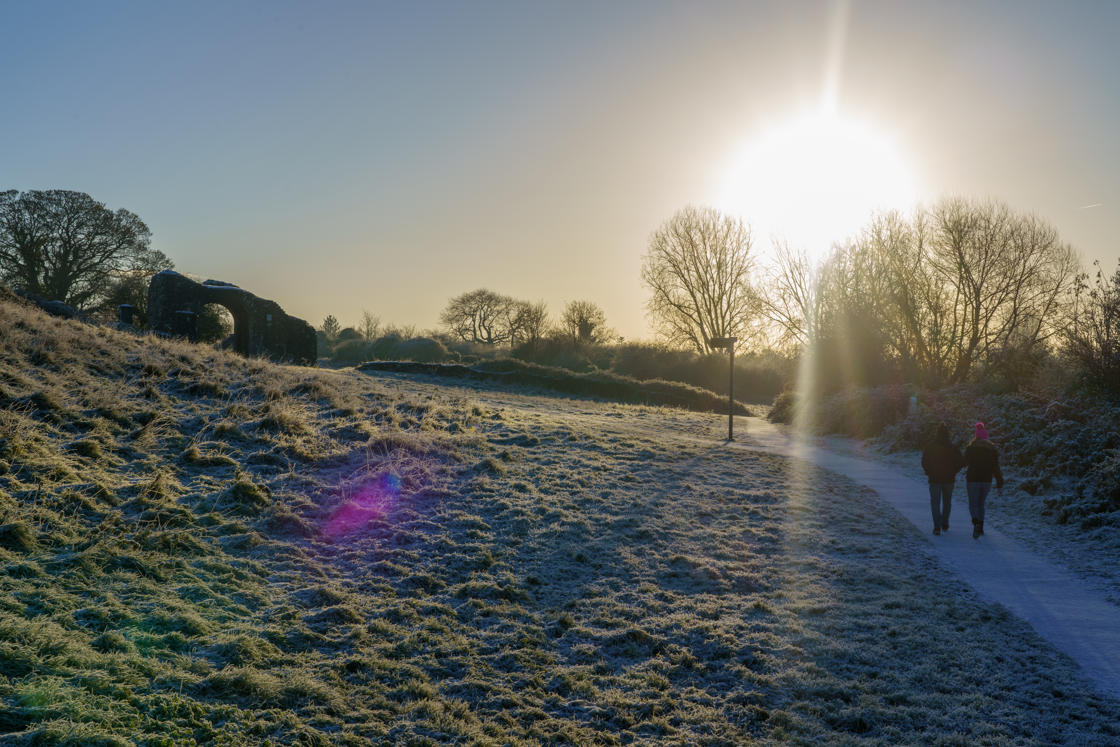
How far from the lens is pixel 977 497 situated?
9.52 meters

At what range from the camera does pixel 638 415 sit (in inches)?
957

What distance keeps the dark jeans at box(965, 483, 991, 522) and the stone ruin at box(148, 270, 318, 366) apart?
66.1 ft

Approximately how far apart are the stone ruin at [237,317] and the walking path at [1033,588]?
19.9 meters

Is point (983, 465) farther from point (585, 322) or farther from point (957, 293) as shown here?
point (585, 322)

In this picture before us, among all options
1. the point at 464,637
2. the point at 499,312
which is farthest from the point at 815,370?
the point at 499,312

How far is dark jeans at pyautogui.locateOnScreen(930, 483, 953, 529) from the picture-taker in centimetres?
975

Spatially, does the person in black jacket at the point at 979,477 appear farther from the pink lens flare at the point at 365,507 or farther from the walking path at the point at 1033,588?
the pink lens flare at the point at 365,507

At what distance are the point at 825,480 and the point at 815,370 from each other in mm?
17313

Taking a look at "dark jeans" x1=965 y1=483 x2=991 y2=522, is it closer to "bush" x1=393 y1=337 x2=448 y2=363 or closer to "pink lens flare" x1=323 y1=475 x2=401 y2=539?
"pink lens flare" x1=323 y1=475 x2=401 y2=539

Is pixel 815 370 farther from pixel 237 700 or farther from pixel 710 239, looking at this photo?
pixel 237 700

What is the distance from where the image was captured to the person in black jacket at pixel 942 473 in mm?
9656

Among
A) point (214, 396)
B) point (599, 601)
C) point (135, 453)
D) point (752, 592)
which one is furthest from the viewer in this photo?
point (214, 396)

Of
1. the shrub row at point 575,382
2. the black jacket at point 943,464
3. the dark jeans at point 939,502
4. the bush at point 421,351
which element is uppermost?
the bush at point 421,351

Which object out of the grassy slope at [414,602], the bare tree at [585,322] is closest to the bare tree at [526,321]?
the bare tree at [585,322]
